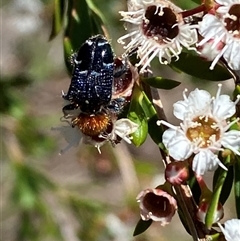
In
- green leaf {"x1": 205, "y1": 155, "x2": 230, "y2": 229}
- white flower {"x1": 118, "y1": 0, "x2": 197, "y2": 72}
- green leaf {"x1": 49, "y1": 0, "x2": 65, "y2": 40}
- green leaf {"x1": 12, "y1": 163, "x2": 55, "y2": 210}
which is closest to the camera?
green leaf {"x1": 205, "y1": 155, "x2": 230, "y2": 229}

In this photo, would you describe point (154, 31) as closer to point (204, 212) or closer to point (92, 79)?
point (92, 79)

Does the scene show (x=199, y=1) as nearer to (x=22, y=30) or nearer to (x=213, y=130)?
(x=213, y=130)

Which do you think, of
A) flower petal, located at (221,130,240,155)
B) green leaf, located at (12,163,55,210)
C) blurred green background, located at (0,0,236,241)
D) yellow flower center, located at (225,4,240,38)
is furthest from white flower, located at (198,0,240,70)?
green leaf, located at (12,163,55,210)

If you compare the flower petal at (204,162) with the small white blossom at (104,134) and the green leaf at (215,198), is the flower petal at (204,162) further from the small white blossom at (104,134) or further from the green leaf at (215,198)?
the small white blossom at (104,134)

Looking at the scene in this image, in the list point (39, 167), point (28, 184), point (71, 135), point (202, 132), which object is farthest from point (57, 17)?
point (39, 167)

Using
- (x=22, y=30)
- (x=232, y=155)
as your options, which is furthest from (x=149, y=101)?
(x=22, y=30)

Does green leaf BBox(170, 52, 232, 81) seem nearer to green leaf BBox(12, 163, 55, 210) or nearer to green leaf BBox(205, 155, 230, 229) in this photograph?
green leaf BBox(205, 155, 230, 229)

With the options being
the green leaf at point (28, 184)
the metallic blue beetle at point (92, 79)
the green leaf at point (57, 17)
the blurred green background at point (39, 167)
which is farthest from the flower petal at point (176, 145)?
the green leaf at point (28, 184)
